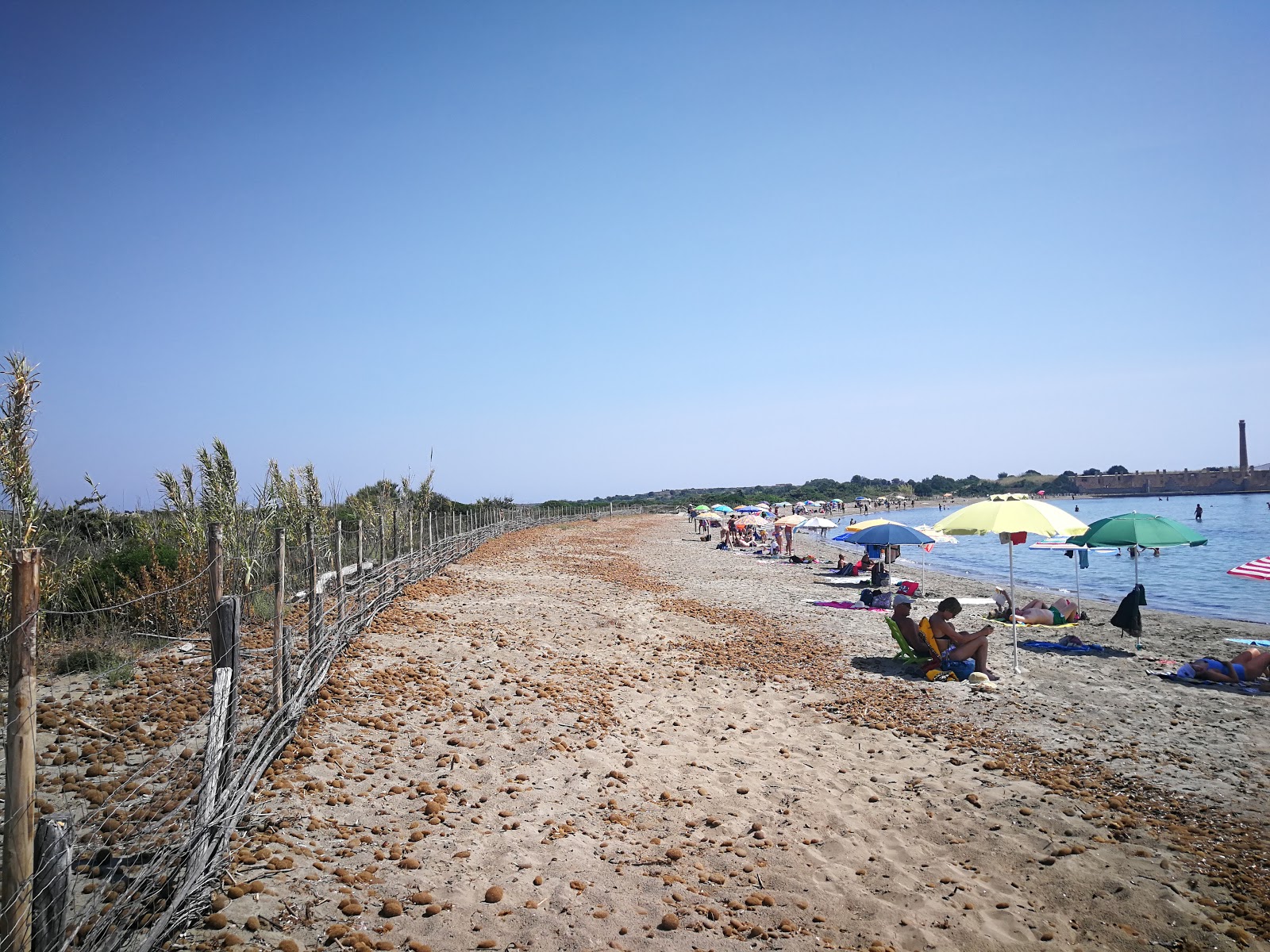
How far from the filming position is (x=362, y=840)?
15.0 feet

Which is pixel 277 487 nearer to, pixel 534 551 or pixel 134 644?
pixel 134 644

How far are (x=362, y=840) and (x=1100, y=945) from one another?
4271 mm

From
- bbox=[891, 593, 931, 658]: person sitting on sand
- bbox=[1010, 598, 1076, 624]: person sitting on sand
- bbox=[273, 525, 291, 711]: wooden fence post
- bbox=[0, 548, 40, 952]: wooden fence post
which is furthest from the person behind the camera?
bbox=[1010, 598, 1076, 624]: person sitting on sand

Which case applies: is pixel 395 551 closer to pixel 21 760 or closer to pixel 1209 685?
pixel 21 760

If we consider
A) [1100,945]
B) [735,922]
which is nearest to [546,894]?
[735,922]

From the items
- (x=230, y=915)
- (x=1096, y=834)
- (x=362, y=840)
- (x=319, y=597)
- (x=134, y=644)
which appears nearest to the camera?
(x=230, y=915)

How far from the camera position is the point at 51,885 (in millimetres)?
2762

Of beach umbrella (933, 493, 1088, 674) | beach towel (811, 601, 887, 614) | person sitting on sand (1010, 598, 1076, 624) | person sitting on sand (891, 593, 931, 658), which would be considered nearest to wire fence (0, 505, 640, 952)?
person sitting on sand (891, 593, 931, 658)

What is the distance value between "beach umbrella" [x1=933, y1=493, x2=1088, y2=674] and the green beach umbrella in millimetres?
743

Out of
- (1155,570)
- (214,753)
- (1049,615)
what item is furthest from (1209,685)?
(1155,570)

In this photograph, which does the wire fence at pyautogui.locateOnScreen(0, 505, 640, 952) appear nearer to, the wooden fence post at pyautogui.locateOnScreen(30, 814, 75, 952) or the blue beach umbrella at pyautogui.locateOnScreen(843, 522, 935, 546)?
the wooden fence post at pyautogui.locateOnScreen(30, 814, 75, 952)

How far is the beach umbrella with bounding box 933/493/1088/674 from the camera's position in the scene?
914 cm

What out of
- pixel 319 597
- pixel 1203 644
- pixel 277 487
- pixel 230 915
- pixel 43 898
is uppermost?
pixel 277 487

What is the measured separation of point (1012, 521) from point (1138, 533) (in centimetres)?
247
